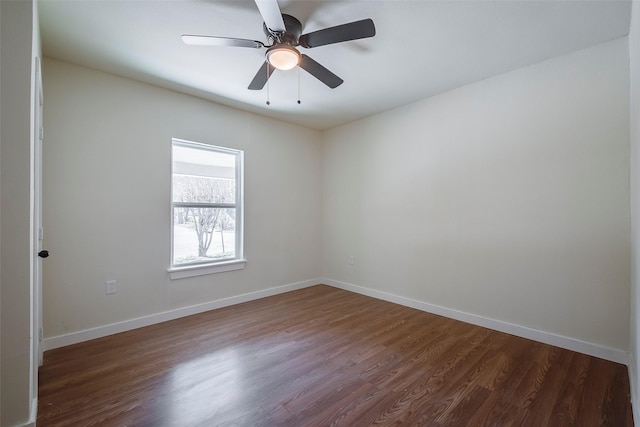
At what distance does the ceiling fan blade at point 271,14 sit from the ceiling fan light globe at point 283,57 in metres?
0.12

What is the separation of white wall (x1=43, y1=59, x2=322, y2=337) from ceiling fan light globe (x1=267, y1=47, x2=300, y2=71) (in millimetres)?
1759

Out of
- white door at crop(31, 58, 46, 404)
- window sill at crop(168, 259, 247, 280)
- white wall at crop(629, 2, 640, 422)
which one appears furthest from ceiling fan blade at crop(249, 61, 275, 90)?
white wall at crop(629, 2, 640, 422)

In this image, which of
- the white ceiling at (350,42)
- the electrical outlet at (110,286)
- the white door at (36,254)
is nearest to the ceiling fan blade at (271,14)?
the white ceiling at (350,42)

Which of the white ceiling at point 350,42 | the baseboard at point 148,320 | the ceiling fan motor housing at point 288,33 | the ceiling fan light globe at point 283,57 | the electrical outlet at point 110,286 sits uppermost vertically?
the white ceiling at point 350,42

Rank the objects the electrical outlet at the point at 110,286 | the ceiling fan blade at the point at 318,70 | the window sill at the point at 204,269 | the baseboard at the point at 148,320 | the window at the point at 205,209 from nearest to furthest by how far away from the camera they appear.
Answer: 1. the ceiling fan blade at the point at 318,70
2. the baseboard at the point at 148,320
3. the electrical outlet at the point at 110,286
4. the window sill at the point at 204,269
5. the window at the point at 205,209

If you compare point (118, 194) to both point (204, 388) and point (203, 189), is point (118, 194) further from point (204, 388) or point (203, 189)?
point (204, 388)

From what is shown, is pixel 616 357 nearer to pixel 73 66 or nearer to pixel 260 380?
pixel 260 380

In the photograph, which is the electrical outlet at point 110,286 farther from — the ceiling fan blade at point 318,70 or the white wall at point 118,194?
the ceiling fan blade at point 318,70

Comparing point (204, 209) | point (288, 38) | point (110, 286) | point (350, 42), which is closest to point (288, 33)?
point (288, 38)

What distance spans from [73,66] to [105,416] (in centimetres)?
285

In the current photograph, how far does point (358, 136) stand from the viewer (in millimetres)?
4070

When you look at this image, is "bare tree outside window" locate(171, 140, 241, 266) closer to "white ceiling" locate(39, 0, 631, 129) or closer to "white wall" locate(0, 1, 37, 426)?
"white ceiling" locate(39, 0, 631, 129)

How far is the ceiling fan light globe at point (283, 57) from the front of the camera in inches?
72.2

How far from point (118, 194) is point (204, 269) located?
1.19 m
